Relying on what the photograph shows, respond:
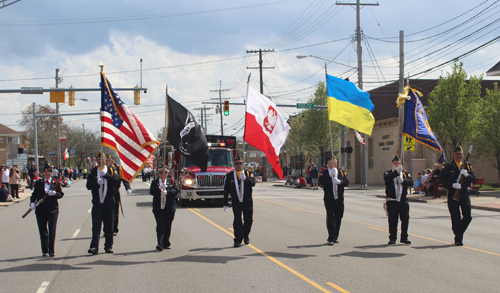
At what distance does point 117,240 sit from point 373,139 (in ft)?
116

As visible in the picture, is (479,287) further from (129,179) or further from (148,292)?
(129,179)

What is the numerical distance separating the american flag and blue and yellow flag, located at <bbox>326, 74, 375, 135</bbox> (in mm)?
4318

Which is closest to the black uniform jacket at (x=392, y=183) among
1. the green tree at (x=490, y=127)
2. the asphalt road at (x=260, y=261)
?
the asphalt road at (x=260, y=261)

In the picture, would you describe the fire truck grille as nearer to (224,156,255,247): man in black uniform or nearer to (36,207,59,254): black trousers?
(224,156,255,247): man in black uniform

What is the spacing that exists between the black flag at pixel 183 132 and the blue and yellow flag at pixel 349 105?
130 inches

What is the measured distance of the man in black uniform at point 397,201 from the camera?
33.6ft

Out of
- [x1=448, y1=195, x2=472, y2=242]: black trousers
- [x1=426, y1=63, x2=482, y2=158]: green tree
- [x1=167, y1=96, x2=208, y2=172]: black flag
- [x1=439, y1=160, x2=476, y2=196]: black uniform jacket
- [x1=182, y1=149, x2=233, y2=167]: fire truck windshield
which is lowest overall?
[x1=448, y1=195, x2=472, y2=242]: black trousers

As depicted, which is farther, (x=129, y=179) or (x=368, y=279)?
(x=129, y=179)

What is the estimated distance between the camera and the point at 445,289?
661 cm

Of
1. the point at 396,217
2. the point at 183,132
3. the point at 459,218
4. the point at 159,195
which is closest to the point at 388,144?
the point at 459,218

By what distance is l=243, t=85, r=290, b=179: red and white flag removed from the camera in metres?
10.7

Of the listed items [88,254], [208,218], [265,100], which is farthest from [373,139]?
[88,254]

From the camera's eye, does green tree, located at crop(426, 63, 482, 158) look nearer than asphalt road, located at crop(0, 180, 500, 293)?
No

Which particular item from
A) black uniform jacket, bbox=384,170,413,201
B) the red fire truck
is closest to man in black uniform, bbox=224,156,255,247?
black uniform jacket, bbox=384,170,413,201
